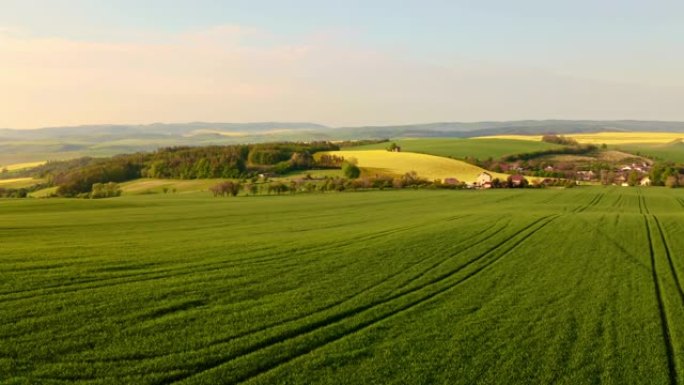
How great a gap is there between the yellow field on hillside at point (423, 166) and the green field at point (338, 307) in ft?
220

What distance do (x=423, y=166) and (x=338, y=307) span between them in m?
92.4

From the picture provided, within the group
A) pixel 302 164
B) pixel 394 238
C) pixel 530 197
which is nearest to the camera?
pixel 394 238

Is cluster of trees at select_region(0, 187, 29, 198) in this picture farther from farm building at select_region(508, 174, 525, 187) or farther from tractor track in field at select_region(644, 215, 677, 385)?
tractor track in field at select_region(644, 215, 677, 385)

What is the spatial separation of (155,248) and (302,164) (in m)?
85.1

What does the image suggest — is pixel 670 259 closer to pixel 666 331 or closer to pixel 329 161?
pixel 666 331

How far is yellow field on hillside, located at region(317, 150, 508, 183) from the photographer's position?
10206 cm

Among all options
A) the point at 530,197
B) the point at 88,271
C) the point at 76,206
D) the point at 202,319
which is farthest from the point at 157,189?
the point at 202,319

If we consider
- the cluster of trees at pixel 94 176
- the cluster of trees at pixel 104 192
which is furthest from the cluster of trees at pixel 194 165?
the cluster of trees at pixel 104 192

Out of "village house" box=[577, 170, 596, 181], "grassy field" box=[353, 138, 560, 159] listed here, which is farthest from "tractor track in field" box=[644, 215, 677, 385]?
"grassy field" box=[353, 138, 560, 159]

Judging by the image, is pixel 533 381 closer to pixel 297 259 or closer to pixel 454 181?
pixel 297 259

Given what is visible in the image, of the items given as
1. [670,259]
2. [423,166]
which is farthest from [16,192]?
[670,259]

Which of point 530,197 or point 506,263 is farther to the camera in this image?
point 530,197

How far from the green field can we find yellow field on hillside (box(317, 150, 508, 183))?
67200 mm

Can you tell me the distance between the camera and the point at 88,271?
20.6 metres
